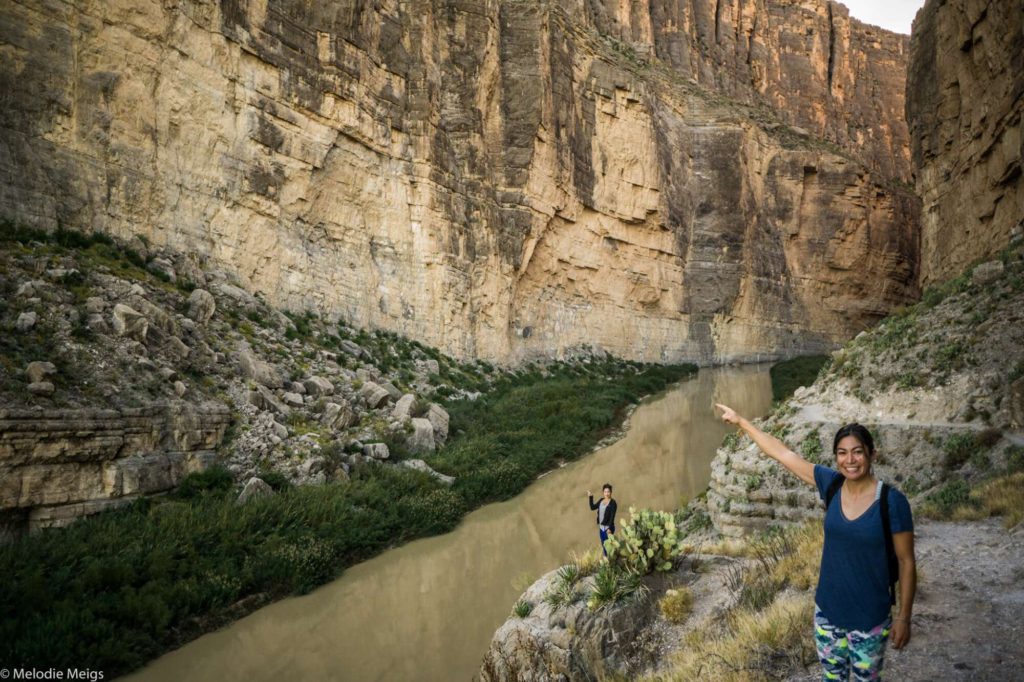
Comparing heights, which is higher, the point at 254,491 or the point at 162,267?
the point at 162,267

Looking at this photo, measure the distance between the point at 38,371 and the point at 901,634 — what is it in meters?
12.6

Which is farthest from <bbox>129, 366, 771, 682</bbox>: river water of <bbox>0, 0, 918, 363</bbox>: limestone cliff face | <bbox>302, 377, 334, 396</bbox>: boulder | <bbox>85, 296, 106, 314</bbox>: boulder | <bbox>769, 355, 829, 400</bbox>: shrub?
<bbox>769, 355, 829, 400</bbox>: shrub

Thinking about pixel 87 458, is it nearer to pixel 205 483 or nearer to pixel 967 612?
pixel 205 483

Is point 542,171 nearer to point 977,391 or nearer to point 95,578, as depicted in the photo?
point 977,391

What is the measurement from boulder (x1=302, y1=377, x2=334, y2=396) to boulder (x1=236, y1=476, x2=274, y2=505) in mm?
4779

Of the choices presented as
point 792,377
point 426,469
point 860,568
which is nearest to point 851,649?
point 860,568

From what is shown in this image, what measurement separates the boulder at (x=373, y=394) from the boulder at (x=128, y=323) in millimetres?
6316

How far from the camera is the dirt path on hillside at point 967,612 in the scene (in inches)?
151

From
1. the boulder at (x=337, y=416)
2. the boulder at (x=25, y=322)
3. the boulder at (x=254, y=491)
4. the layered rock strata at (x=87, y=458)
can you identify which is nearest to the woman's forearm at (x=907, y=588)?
the boulder at (x=254, y=491)

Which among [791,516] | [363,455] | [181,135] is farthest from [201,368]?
[791,516]

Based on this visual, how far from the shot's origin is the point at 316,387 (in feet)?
55.4

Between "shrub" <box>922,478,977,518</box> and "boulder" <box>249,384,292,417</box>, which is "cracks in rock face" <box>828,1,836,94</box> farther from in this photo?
"boulder" <box>249,384,292,417</box>

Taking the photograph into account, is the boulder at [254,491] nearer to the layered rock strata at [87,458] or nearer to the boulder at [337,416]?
the layered rock strata at [87,458]

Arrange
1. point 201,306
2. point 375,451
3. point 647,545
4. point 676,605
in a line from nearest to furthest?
1. point 676,605
2. point 647,545
3. point 375,451
4. point 201,306
